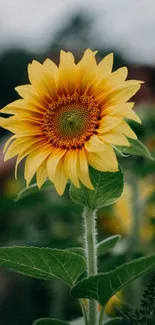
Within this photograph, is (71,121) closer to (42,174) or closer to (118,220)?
(42,174)

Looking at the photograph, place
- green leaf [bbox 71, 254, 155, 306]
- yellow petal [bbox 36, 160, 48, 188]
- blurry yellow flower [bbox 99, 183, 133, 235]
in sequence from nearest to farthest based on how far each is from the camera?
green leaf [bbox 71, 254, 155, 306]
yellow petal [bbox 36, 160, 48, 188]
blurry yellow flower [bbox 99, 183, 133, 235]

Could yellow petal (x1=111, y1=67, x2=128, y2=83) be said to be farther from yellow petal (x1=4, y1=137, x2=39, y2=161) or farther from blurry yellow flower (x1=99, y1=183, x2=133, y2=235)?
blurry yellow flower (x1=99, y1=183, x2=133, y2=235)

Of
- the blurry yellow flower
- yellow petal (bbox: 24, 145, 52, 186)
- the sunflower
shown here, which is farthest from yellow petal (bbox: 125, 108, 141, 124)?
the blurry yellow flower

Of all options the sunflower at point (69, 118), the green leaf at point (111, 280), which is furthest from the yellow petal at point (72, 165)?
the green leaf at point (111, 280)

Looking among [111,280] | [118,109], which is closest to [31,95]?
[118,109]

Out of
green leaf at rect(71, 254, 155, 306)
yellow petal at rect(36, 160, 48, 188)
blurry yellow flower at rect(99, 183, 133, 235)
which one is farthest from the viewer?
blurry yellow flower at rect(99, 183, 133, 235)

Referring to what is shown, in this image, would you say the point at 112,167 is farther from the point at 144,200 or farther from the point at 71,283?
the point at 144,200

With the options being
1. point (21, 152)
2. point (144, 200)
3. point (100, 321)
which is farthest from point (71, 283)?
point (144, 200)
